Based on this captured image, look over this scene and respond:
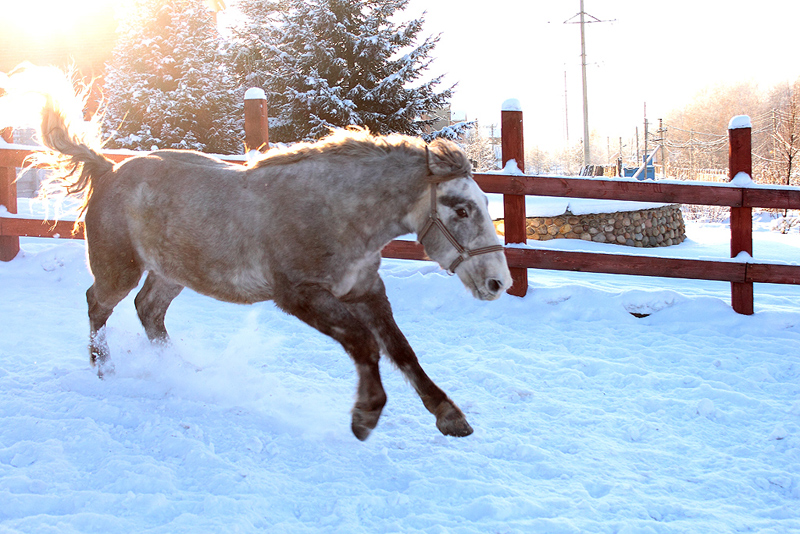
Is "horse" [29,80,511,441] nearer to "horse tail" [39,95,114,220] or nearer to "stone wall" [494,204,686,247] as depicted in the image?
"horse tail" [39,95,114,220]

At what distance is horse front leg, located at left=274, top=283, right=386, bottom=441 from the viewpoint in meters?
2.91

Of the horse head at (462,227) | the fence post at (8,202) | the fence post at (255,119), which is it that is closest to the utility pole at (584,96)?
the fence post at (255,119)

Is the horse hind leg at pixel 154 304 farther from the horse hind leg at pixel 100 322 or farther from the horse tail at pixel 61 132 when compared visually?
the horse tail at pixel 61 132

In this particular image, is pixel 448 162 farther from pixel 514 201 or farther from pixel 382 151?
pixel 514 201

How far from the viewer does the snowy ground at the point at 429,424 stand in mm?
2365

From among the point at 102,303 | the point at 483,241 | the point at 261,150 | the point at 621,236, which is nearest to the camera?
the point at 483,241

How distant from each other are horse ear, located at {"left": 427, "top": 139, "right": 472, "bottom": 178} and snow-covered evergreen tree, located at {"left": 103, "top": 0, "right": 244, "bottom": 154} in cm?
1348

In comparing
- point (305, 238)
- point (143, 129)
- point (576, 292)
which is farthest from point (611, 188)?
point (143, 129)

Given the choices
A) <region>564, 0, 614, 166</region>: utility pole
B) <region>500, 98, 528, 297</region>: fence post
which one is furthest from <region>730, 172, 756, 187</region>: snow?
<region>564, 0, 614, 166</region>: utility pole

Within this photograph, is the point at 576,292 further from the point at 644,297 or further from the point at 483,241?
the point at 483,241

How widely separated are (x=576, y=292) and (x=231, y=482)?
3.89m

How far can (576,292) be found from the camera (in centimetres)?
559

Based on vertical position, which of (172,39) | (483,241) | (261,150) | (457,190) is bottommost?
(483,241)

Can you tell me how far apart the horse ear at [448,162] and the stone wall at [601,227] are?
6519mm
